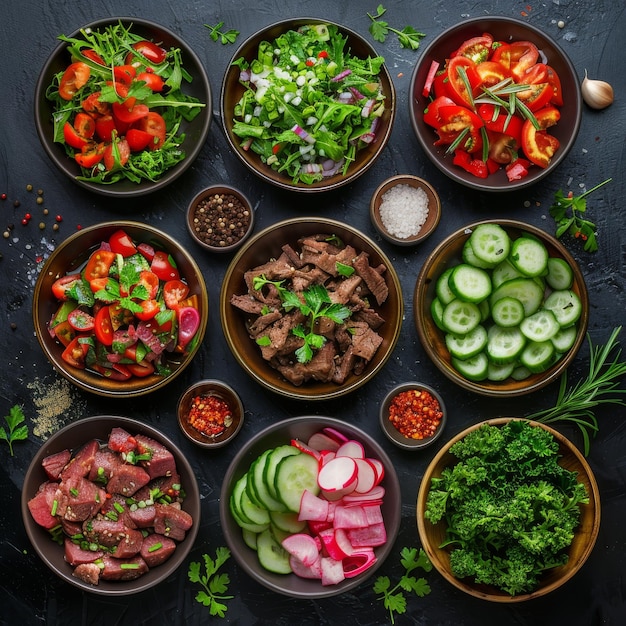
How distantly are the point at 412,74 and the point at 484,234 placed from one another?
0.94 meters

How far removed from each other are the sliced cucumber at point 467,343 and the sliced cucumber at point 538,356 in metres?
0.22

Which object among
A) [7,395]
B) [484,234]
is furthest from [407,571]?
[7,395]

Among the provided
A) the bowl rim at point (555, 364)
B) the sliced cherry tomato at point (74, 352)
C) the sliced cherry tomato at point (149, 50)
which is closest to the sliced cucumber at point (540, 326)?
the bowl rim at point (555, 364)

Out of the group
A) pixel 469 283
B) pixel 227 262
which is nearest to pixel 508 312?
pixel 469 283

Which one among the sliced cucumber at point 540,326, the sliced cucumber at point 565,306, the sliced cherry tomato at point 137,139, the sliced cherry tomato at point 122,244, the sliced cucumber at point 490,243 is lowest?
the sliced cucumber at point 540,326

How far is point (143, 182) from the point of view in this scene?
12.5ft

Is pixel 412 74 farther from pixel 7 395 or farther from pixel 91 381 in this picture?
pixel 7 395

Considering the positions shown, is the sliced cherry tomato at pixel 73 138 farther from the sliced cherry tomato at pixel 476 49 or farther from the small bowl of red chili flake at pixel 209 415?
the sliced cherry tomato at pixel 476 49

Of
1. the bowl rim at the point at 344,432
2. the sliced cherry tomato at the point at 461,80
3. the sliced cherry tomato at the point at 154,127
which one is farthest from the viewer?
the sliced cherry tomato at the point at 154,127

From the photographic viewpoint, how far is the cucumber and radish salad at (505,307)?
365 cm

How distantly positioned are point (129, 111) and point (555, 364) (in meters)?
2.60

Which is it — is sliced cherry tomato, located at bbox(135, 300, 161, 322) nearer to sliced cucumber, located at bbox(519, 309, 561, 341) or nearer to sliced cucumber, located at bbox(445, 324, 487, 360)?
sliced cucumber, located at bbox(445, 324, 487, 360)

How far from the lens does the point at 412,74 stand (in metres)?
3.74

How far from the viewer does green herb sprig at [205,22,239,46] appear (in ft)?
12.8
